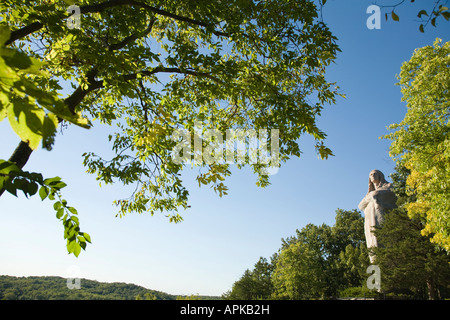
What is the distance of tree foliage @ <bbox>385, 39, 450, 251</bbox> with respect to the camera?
11797 millimetres

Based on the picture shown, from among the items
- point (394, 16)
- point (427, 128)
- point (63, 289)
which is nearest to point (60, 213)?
point (394, 16)

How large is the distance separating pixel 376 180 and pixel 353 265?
1235 cm

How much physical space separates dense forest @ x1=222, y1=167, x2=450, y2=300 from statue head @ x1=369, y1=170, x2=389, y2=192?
8.76m

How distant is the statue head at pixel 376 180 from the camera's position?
1519 inches

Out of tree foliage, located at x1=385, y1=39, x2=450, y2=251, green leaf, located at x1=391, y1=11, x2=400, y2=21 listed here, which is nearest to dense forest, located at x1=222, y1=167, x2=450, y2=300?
tree foliage, located at x1=385, y1=39, x2=450, y2=251

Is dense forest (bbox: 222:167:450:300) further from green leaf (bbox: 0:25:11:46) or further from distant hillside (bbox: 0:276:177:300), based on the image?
green leaf (bbox: 0:25:11:46)

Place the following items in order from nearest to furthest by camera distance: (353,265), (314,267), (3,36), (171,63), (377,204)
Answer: (3,36)
(171,63)
(377,204)
(314,267)
(353,265)

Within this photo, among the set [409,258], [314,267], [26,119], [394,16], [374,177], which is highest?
[374,177]

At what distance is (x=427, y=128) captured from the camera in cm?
1290

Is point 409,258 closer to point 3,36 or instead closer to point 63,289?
point 63,289

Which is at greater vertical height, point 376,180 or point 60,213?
point 376,180

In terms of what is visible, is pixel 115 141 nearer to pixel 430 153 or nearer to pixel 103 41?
pixel 103 41

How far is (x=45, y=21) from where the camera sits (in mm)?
3635
